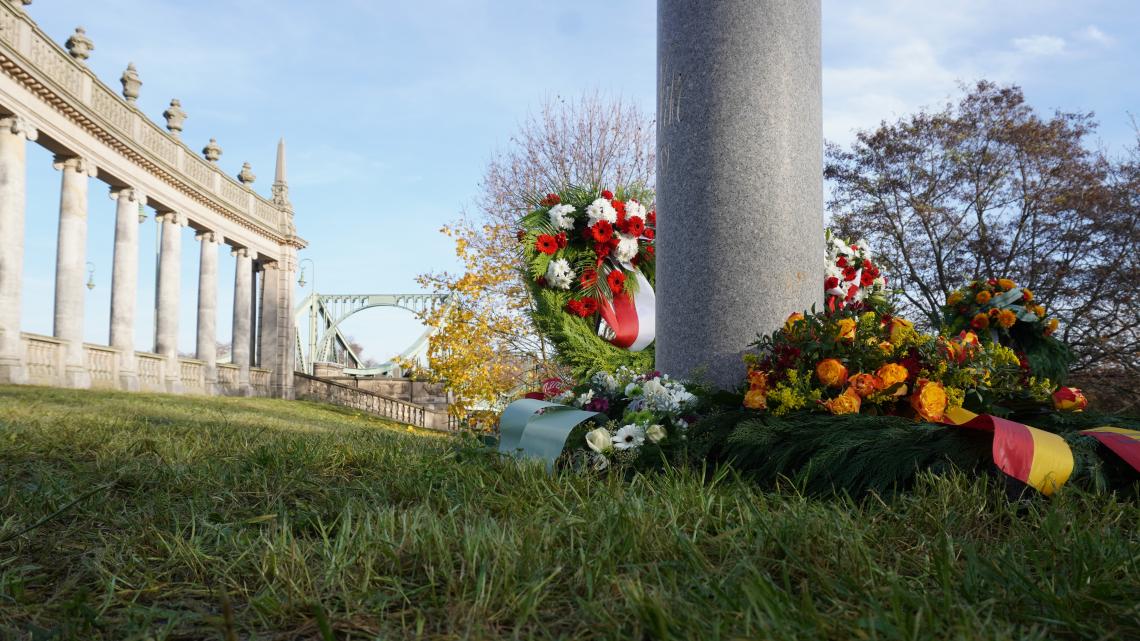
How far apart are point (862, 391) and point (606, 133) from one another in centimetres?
1708

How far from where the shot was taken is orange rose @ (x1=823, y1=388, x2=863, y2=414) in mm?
3713

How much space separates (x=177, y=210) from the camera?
26391mm

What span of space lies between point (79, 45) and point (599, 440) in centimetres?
2330

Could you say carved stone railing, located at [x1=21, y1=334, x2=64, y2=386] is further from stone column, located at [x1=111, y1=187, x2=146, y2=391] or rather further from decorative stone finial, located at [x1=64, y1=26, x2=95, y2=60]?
decorative stone finial, located at [x1=64, y1=26, x2=95, y2=60]

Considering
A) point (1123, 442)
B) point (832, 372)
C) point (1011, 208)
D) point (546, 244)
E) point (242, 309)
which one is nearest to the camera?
point (1123, 442)

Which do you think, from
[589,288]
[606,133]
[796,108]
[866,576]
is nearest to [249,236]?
[606,133]

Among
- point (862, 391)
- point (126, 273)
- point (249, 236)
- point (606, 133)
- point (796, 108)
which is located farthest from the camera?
point (249, 236)

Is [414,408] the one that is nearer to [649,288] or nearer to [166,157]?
[166,157]

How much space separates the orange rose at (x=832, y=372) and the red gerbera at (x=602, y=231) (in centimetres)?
310

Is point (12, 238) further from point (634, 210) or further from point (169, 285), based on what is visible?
point (634, 210)

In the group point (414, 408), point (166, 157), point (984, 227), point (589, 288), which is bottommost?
point (414, 408)

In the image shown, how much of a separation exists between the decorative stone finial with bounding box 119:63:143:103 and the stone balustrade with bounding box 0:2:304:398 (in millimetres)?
39

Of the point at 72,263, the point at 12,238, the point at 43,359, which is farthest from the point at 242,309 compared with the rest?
the point at 12,238

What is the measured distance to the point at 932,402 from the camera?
3.74 metres
